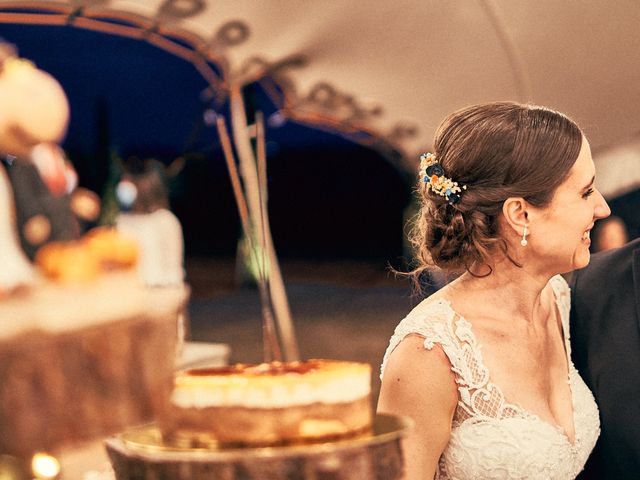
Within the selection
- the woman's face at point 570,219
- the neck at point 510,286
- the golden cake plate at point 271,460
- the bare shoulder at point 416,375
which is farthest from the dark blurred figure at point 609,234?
the golden cake plate at point 271,460

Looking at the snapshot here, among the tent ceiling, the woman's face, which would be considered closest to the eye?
the woman's face

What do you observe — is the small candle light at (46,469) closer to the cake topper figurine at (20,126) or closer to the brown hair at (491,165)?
the cake topper figurine at (20,126)

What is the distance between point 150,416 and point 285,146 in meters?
28.9

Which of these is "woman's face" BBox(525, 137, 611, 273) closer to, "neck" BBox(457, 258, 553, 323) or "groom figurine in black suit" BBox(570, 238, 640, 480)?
"neck" BBox(457, 258, 553, 323)

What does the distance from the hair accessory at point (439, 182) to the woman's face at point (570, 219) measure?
0.64ft

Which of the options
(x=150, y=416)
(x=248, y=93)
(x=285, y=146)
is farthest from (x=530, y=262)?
(x=285, y=146)

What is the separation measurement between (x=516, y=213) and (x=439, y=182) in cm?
21

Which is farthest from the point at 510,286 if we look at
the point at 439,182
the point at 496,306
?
the point at 439,182

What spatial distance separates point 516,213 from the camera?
2090 mm

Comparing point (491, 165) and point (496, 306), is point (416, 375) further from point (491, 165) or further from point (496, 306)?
point (491, 165)

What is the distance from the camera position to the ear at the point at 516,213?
81.8 inches

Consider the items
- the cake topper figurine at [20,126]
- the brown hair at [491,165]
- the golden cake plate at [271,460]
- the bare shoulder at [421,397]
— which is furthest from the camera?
the brown hair at [491,165]

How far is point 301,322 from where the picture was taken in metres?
10.8

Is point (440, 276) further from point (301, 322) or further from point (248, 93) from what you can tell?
point (301, 322)
